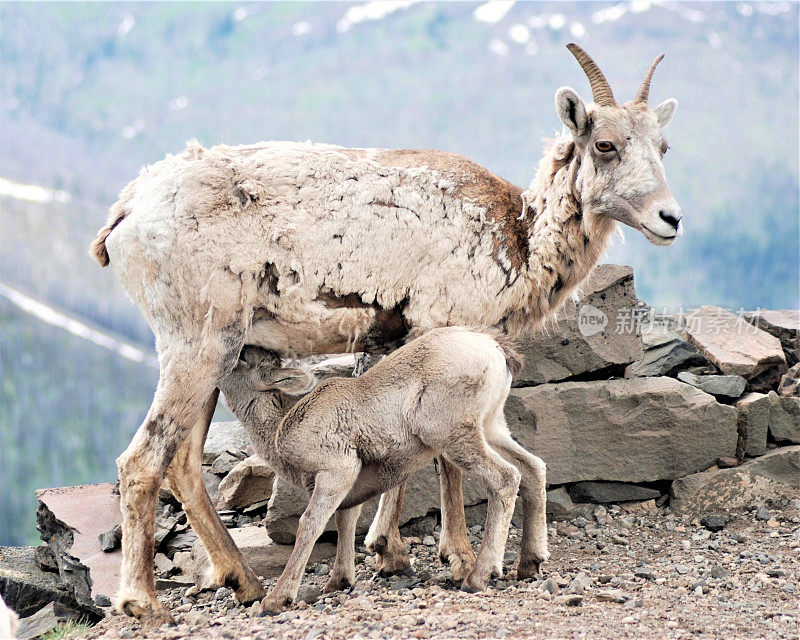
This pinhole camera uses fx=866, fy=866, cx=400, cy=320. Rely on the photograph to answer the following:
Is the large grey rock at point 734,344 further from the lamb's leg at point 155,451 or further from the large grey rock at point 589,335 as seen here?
the lamb's leg at point 155,451

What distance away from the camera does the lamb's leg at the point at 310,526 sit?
536 cm

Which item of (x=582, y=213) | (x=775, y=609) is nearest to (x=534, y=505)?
(x=775, y=609)

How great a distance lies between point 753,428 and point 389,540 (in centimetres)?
400

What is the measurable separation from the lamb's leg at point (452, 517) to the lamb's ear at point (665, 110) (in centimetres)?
317

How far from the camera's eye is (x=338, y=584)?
5.80 m

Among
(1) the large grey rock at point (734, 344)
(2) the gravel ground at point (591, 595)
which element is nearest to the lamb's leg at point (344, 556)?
(2) the gravel ground at point (591, 595)

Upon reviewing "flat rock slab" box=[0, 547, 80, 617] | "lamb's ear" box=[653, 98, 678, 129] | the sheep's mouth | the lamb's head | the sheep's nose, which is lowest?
"flat rock slab" box=[0, 547, 80, 617]

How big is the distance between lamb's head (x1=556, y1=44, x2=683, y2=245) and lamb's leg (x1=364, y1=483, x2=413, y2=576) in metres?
2.55

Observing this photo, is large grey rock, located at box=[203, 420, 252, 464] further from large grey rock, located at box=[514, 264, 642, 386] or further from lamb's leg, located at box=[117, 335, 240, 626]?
large grey rock, located at box=[514, 264, 642, 386]

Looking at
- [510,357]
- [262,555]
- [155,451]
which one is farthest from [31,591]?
[510,357]

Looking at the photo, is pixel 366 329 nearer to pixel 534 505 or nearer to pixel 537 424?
pixel 534 505

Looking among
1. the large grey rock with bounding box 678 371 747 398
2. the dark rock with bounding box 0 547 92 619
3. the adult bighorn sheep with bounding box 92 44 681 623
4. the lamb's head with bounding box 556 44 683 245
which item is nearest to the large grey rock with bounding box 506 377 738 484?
the large grey rock with bounding box 678 371 747 398

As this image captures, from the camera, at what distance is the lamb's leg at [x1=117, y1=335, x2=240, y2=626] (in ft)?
18.7

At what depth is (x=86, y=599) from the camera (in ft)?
24.9
